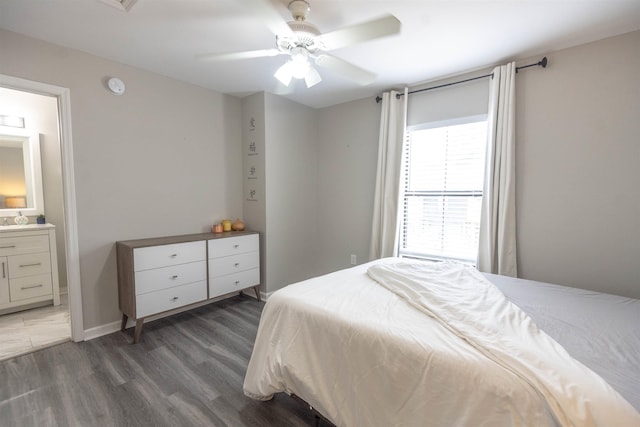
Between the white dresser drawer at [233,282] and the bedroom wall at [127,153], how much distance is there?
649 millimetres

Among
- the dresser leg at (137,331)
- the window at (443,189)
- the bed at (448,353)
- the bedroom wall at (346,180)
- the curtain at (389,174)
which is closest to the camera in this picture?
the bed at (448,353)

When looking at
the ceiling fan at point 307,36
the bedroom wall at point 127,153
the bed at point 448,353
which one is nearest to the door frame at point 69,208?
the bedroom wall at point 127,153

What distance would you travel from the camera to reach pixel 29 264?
3012 mm

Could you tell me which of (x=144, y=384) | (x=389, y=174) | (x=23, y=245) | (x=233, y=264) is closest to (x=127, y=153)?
(x=233, y=264)

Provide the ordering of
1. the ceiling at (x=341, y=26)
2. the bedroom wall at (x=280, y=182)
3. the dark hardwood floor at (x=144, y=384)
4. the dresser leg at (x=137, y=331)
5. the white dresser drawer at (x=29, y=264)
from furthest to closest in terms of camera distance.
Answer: the bedroom wall at (x=280, y=182) < the white dresser drawer at (x=29, y=264) < the dresser leg at (x=137, y=331) < the ceiling at (x=341, y=26) < the dark hardwood floor at (x=144, y=384)

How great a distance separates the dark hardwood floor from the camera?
1.63 meters

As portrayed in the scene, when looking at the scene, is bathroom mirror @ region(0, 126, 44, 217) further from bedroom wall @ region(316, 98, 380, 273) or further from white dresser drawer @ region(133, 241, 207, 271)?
bedroom wall @ region(316, 98, 380, 273)

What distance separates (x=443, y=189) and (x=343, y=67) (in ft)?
5.62

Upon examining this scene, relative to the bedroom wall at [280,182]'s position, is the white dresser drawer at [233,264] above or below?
below

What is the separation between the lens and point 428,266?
86.3 inches

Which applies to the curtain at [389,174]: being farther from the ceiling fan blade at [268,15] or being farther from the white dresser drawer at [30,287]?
the white dresser drawer at [30,287]

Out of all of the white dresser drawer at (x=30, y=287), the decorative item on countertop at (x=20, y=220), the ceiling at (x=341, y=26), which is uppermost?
the ceiling at (x=341, y=26)

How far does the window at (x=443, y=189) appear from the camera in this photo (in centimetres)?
279

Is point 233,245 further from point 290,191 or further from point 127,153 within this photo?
point 127,153
